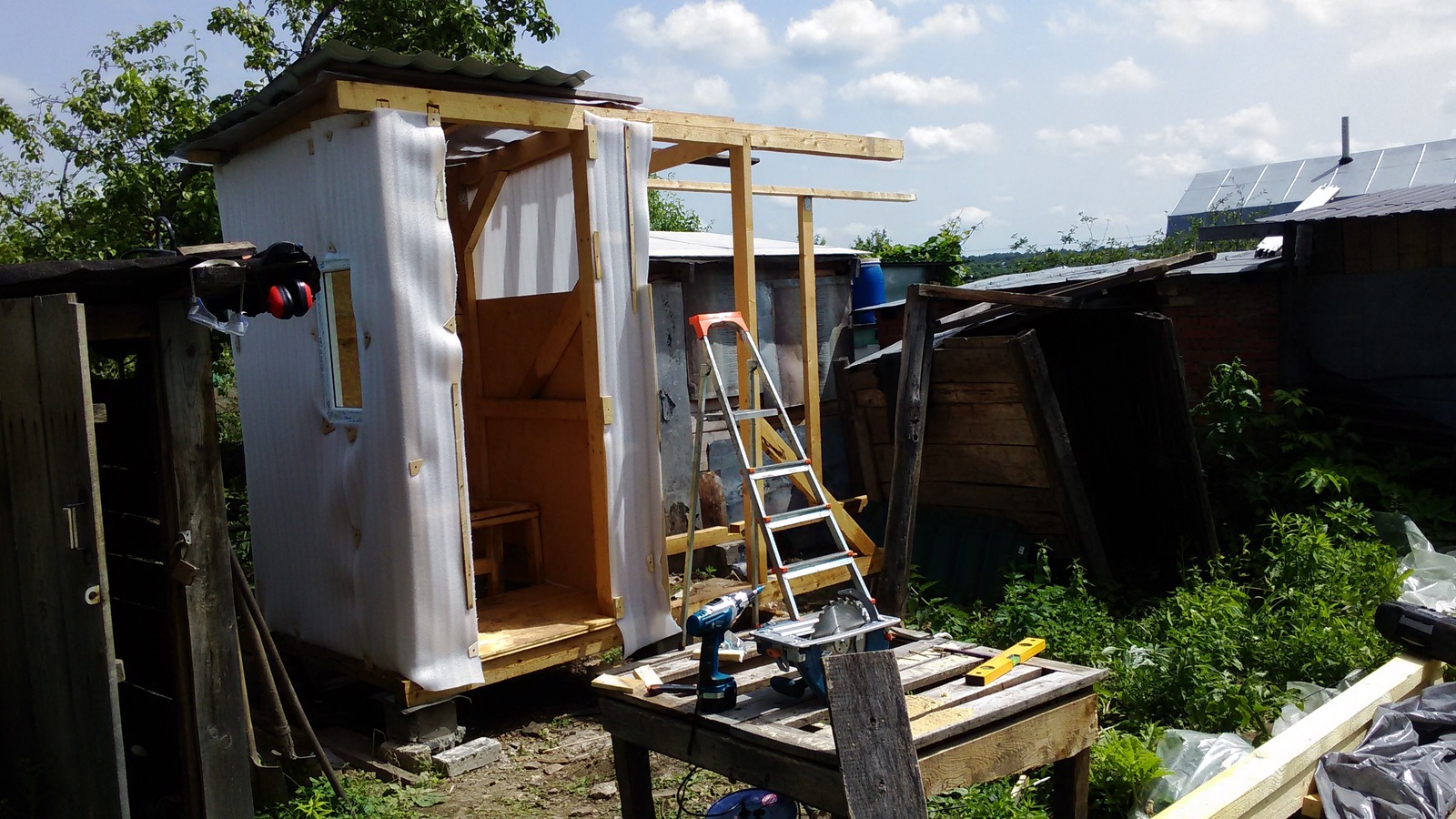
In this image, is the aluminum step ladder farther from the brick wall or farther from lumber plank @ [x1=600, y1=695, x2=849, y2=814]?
the brick wall

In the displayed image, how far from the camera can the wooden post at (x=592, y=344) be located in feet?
19.3

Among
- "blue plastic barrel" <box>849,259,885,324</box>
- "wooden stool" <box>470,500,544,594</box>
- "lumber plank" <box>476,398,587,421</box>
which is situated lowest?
"wooden stool" <box>470,500,544,594</box>

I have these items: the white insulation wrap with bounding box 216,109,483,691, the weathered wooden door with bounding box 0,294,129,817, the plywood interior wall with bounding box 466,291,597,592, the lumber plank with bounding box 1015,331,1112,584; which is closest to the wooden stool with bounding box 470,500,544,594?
the plywood interior wall with bounding box 466,291,597,592

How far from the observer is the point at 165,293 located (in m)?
3.79

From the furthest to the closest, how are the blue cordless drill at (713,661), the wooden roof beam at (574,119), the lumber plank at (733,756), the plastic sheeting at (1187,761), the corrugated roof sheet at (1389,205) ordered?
the corrugated roof sheet at (1389,205) < the wooden roof beam at (574,119) < the plastic sheeting at (1187,761) < the blue cordless drill at (713,661) < the lumber plank at (733,756)

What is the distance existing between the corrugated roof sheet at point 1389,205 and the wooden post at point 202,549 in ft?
25.2

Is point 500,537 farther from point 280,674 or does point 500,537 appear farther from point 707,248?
point 707,248

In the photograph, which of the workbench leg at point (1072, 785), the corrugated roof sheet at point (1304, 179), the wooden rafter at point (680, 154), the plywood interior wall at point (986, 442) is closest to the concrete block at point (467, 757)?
the workbench leg at point (1072, 785)

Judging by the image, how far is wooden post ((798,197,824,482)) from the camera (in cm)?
711

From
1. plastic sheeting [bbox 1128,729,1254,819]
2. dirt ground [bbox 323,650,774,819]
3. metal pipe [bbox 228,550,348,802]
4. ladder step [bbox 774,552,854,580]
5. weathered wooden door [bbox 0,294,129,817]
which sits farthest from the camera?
ladder step [bbox 774,552,854,580]

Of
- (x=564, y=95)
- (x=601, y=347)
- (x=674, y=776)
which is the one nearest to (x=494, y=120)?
(x=564, y=95)

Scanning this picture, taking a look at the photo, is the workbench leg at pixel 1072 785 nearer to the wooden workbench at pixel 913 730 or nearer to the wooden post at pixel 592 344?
the wooden workbench at pixel 913 730

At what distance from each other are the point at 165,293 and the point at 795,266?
22.5 feet

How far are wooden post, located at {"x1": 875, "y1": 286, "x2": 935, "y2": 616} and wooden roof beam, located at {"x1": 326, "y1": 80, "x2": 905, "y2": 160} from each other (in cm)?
123
